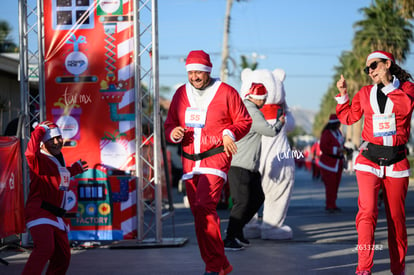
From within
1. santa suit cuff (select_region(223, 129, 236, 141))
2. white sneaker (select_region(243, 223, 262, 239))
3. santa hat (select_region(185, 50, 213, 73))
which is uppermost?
santa hat (select_region(185, 50, 213, 73))

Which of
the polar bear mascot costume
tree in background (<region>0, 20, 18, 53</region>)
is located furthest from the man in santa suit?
tree in background (<region>0, 20, 18, 53</region>)

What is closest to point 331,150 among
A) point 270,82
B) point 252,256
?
point 270,82

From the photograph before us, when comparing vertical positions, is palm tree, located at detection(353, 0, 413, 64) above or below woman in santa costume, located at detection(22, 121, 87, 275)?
above

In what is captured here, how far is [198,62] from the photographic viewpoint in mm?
6184

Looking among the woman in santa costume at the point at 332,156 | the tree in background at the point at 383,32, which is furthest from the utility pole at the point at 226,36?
the woman in santa costume at the point at 332,156

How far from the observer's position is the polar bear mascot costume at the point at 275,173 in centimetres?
865

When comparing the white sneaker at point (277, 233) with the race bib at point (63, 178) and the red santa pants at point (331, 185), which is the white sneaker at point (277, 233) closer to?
the race bib at point (63, 178)

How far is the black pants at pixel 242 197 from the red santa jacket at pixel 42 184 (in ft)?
8.64

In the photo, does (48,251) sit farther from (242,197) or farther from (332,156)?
(332,156)

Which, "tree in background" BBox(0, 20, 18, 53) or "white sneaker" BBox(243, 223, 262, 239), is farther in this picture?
"tree in background" BBox(0, 20, 18, 53)

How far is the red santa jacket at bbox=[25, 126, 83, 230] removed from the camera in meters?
5.59

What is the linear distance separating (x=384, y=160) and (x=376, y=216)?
1.52ft

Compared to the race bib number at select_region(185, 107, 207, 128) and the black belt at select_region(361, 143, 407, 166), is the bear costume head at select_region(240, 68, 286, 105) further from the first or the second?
the black belt at select_region(361, 143, 407, 166)

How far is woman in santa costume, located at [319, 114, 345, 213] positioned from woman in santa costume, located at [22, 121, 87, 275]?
25.3 feet
